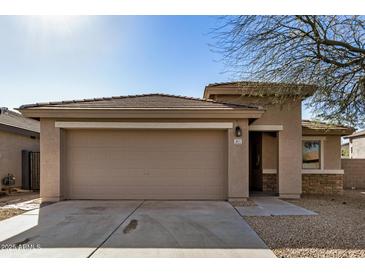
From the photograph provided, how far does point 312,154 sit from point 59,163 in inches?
428

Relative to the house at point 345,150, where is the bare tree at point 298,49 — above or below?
above

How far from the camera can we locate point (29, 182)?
12242 mm

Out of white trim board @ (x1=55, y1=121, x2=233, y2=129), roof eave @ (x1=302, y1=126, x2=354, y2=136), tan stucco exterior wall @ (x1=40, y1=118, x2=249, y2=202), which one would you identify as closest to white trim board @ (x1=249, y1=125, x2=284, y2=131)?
tan stucco exterior wall @ (x1=40, y1=118, x2=249, y2=202)

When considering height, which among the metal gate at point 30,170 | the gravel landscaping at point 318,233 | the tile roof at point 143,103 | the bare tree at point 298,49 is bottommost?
the gravel landscaping at point 318,233

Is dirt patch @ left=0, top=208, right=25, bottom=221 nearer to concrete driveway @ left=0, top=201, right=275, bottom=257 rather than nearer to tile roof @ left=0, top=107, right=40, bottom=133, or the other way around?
concrete driveway @ left=0, top=201, right=275, bottom=257

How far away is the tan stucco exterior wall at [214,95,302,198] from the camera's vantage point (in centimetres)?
977

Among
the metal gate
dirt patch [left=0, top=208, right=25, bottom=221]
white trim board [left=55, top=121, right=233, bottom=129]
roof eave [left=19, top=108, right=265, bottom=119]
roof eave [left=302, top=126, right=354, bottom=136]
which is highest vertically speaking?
roof eave [left=19, top=108, right=265, bottom=119]

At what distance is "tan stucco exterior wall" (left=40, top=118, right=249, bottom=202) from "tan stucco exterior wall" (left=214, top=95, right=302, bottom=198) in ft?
5.96

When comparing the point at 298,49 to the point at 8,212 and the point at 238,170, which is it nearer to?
the point at 238,170

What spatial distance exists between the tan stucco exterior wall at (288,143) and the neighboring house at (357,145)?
516 inches

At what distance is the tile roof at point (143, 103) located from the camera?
28.8ft

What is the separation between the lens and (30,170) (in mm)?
12383

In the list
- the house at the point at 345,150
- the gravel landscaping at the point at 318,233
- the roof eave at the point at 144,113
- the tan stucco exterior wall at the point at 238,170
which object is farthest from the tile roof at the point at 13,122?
the house at the point at 345,150

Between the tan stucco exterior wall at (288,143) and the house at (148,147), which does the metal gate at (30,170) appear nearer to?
the house at (148,147)
